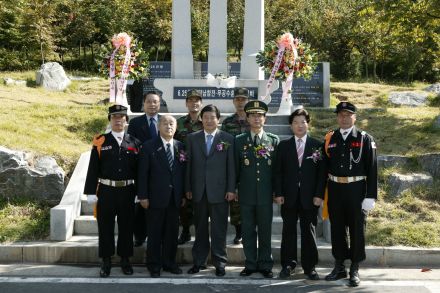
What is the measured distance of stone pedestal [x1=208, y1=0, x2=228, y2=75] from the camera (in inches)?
469

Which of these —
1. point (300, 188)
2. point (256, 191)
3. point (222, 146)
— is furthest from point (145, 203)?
point (300, 188)

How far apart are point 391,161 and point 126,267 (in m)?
4.59

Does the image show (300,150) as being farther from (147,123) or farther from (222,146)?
(147,123)

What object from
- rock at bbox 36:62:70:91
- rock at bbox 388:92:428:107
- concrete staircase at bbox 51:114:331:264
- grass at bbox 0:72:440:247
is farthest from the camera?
rock at bbox 36:62:70:91

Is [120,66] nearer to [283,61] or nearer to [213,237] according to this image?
[283,61]

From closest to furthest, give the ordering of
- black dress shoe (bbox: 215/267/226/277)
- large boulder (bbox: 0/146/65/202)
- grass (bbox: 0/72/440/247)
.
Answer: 1. black dress shoe (bbox: 215/267/226/277)
2. grass (bbox: 0/72/440/247)
3. large boulder (bbox: 0/146/65/202)

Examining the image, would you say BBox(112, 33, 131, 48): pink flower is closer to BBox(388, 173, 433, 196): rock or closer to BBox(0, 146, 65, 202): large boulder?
BBox(0, 146, 65, 202): large boulder

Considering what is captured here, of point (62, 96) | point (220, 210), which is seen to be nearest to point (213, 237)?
point (220, 210)

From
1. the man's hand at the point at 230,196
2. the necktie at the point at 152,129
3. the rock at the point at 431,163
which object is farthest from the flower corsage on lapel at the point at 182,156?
the rock at the point at 431,163

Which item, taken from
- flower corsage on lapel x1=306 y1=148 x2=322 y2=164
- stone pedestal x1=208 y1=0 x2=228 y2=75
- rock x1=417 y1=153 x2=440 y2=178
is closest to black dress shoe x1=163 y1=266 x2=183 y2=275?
flower corsage on lapel x1=306 y1=148 x2=322 y2=164

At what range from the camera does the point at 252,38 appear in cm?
1186

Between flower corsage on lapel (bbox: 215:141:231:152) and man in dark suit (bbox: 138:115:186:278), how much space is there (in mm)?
387

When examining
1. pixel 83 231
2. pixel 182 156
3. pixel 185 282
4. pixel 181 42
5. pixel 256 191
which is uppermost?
pixel 181 42

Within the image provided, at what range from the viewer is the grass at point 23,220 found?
662cm
